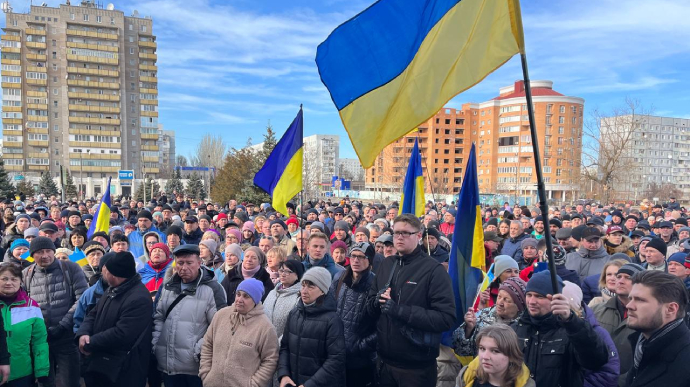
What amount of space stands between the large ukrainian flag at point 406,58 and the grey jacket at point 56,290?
3.96 m

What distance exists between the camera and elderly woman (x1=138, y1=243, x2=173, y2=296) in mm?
5490

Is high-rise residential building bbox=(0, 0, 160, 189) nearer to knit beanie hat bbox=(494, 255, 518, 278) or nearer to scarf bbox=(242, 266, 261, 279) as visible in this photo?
scarf bbox=(242, 266, 261, 279)

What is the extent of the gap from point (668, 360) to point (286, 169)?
5278 millimetres

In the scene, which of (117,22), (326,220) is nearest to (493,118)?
(117,22)

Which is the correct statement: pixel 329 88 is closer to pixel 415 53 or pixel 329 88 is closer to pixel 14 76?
pixel 415 53

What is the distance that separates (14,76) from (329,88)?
93.9 meters

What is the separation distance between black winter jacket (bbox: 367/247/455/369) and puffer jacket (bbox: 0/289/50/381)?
3.38 meters

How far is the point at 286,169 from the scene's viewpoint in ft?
22.4

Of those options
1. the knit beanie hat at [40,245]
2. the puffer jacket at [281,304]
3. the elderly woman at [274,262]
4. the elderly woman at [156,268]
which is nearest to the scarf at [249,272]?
the elderly woman at [274,262]

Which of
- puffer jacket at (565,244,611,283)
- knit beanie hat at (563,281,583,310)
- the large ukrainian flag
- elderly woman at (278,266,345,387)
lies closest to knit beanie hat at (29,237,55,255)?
elderly woman at (278,266,345,387)

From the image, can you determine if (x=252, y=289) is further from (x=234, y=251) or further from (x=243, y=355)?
(x=234, y=251)

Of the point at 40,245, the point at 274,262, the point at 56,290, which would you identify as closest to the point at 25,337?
the point at 56,290

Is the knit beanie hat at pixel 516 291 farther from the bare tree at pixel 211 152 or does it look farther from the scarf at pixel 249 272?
the bare tree at pixel 211 152

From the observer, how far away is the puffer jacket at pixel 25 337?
170 inches
